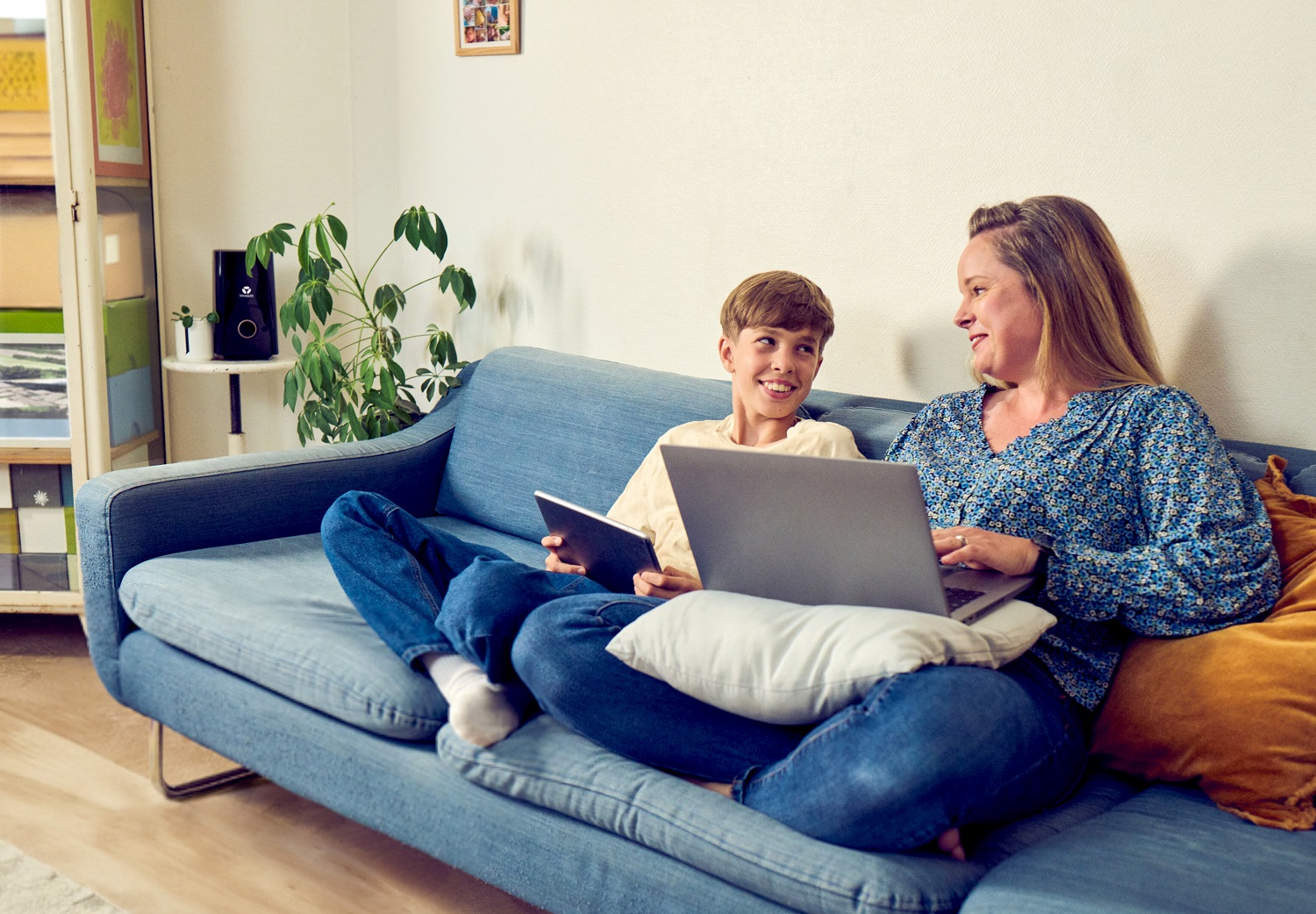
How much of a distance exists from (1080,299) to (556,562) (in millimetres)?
826

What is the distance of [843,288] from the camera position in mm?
2217

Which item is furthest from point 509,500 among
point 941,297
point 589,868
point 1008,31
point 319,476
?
point 1008,31

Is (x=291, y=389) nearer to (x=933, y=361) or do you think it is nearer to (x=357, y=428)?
(x=357, y=428)

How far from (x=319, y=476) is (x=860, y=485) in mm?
1400

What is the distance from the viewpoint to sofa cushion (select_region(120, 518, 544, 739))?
1.65 m

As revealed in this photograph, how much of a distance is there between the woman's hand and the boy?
0.36 m

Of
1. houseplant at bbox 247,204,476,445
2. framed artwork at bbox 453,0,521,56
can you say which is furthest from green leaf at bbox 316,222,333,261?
framed artwork at bbox 453,0,521,56

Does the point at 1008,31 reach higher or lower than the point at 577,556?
higher

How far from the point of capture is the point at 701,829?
131 cm

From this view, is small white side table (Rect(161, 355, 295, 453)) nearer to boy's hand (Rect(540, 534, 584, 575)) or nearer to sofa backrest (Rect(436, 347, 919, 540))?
sofa backrest (Rect(436, 347, 919, 540))

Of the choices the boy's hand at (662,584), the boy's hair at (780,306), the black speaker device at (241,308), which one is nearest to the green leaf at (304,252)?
the black speaker device at (241,308)

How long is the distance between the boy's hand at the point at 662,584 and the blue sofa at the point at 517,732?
221mm

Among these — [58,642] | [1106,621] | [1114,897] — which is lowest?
[58,642]

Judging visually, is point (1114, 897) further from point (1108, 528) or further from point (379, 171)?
point (379, 171)
